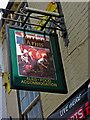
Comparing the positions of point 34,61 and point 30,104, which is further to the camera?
point 30,104

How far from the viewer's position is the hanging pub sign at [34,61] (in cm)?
685

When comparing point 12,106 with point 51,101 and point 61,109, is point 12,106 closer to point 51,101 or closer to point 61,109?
point 51,101

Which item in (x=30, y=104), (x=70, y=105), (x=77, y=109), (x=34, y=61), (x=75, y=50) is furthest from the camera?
(x=30, y=104)

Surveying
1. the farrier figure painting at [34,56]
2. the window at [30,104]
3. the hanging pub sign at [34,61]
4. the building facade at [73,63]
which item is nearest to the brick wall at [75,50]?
the building facade at [73,63]

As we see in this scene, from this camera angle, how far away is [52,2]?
929 cm

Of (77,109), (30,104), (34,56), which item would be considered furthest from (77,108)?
(30,104)

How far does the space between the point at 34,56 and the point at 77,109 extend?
1553mm

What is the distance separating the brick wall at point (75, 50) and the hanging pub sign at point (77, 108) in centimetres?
42

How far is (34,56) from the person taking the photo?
740 centimetres

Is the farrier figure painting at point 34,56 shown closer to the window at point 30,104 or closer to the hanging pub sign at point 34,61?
the hanging pub sign at point 34,61

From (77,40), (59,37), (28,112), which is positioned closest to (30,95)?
(28,112)

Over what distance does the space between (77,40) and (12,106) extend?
18.1 ft

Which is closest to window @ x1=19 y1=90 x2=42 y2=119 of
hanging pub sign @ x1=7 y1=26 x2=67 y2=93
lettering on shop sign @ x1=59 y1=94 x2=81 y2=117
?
lettering on shop sign @ x1=59 y1=94 x2=81 y2=117

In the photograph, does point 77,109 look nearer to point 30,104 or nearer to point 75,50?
point 75,50
